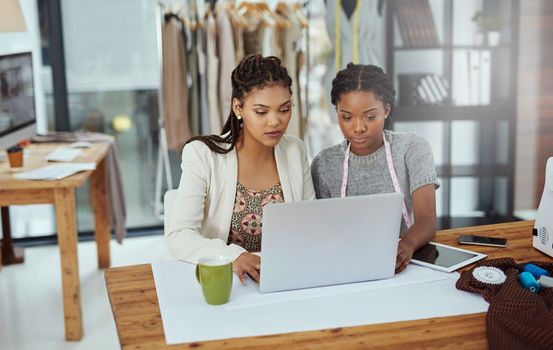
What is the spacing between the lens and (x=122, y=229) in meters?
3.97

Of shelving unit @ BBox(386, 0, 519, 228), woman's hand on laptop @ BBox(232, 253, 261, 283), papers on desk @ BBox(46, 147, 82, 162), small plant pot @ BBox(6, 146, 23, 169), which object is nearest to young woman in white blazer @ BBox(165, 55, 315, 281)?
woman's hand on laptop @ BBox(232, 253, 261, 283)

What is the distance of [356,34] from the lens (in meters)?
4.01

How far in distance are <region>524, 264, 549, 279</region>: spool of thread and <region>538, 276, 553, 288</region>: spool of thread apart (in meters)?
0.05

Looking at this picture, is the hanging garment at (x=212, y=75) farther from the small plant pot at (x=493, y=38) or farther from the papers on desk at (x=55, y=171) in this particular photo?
the small plant pot at (x=493, y=38)

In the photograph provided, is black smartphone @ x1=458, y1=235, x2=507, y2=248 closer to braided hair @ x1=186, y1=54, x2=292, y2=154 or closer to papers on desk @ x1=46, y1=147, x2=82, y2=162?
braided hair @ x1=186, y1=54, x2=292, y2=154

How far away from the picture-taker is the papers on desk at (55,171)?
288cm

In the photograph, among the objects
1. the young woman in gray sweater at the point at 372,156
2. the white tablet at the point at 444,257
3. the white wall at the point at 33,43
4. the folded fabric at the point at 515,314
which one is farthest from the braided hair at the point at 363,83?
the white wall at the point at 33,43

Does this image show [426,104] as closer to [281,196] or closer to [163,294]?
[281,196]

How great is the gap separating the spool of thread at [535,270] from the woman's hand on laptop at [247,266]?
0.60 m

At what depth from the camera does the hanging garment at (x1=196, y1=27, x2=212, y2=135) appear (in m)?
3.98

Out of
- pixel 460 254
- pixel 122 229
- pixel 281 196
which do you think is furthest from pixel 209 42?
pixel 460 254

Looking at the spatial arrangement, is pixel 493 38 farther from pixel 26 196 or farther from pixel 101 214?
pixel 26 196

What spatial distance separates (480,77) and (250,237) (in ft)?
8.70

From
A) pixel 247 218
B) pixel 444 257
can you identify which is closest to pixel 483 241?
pixel 444 257
